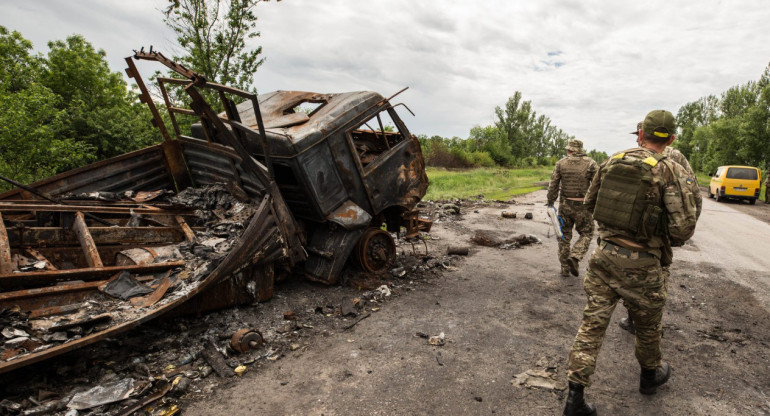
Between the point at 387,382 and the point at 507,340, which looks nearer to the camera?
the point at 387,382

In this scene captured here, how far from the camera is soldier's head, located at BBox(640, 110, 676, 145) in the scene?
256 centimetres

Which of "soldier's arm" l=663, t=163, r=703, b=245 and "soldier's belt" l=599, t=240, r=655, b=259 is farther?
"soldier's belt" l=599, t=240, r=655, b=259

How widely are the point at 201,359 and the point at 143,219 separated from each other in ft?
5.80

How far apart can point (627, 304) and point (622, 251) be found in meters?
0.36

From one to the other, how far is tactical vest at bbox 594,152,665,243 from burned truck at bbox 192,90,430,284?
→ 2.51 meters

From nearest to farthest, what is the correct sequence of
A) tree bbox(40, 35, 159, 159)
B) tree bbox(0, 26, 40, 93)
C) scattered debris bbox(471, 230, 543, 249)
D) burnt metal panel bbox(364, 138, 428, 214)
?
1. burnt metal panel bbox(364, 138, 428, 214)
2. scattered debris bbox(471, 230, 543, 249)
3. tree bbox(40, 35, 159, 159)
4. tree bbox(0, 26, 40, 93)

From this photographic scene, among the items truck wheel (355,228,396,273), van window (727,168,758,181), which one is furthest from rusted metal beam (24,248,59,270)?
van window (727,168,758,181)

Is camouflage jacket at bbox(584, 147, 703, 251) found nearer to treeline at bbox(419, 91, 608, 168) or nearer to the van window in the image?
the van window

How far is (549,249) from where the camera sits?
6.79 m

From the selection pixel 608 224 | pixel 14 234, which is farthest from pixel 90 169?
pixel 608 224

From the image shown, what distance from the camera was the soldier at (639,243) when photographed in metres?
2.41

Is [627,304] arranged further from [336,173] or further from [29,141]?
[29,141]

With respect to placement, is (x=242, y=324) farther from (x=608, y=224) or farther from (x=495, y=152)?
(x=495, y=152)

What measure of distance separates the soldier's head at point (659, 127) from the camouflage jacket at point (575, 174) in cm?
249
